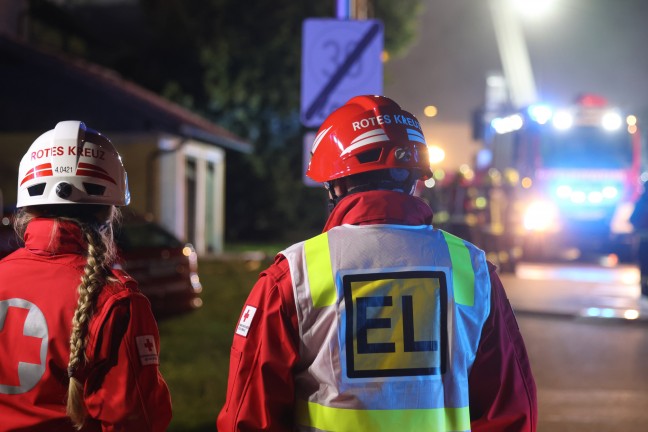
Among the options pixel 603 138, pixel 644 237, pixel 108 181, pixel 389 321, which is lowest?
→ pixel 389 321

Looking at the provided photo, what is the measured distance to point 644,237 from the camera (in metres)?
11.0

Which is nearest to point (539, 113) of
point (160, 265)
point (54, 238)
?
point (160, 265)

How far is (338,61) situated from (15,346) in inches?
179

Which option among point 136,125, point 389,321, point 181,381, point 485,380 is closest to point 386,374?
point 389,321

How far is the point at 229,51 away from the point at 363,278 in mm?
28706

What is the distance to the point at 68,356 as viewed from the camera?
2.46m

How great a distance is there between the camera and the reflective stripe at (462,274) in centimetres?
244

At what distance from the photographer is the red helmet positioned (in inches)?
101

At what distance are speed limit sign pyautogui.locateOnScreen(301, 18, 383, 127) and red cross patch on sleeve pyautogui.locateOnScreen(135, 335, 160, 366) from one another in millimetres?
4213

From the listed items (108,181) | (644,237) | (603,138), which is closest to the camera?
(108,181)

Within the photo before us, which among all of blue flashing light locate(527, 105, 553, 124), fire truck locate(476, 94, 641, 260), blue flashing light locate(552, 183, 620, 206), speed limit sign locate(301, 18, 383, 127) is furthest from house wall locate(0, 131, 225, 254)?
speed limit sign locate(301, 18, 383, 127)

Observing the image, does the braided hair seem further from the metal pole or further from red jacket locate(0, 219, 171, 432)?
the metal pole

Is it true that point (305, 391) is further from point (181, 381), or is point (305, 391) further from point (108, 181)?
point (181, 381)

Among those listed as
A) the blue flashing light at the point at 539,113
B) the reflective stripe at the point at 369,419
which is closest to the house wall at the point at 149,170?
the blue flashing light at the point at 539,113
